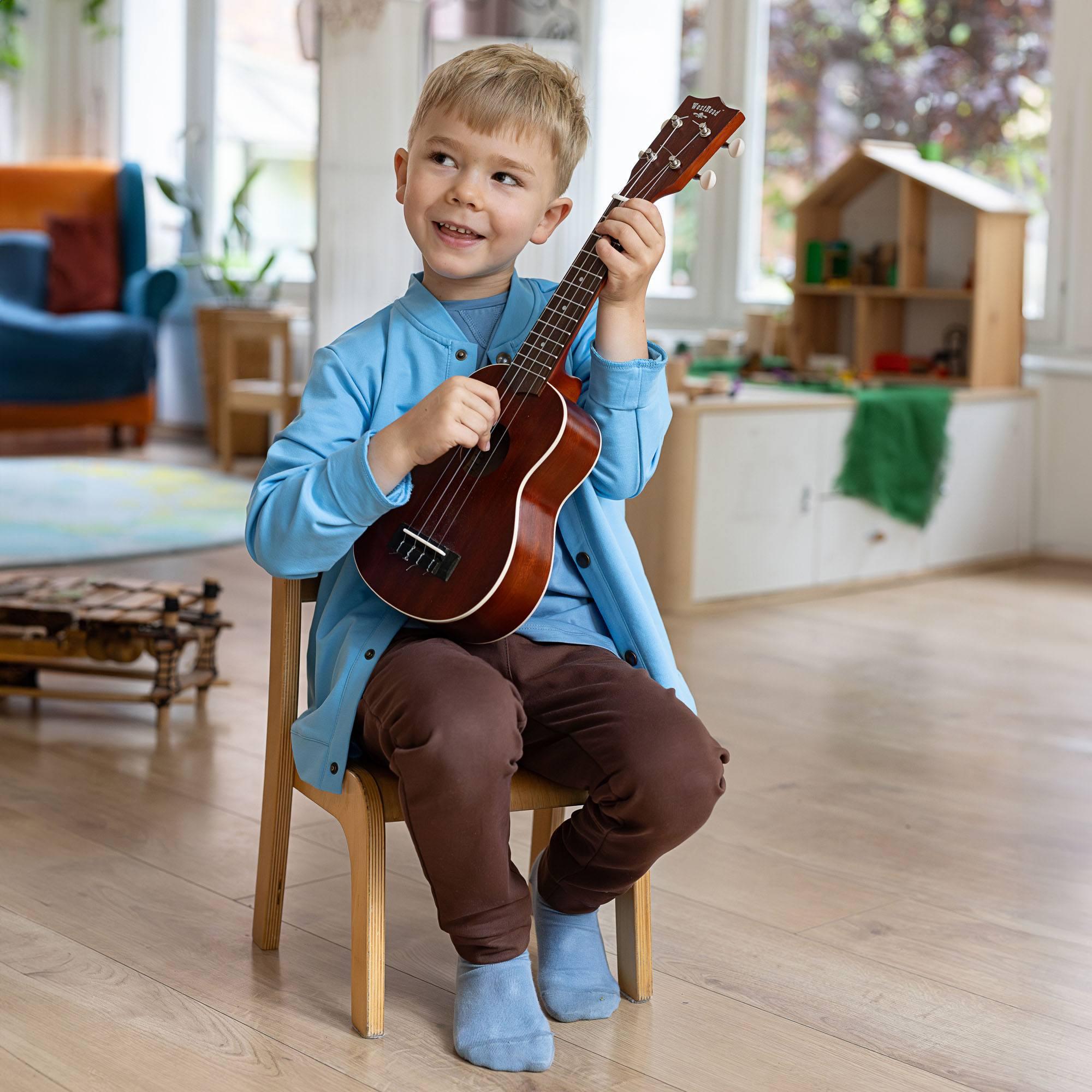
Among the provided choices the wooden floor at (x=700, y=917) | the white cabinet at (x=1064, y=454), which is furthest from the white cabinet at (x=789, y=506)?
the wooden floor at (x=700, y=917)

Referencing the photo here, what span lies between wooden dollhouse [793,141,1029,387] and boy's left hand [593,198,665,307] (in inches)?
119

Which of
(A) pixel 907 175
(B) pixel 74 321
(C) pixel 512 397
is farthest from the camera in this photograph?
(B) pixel 74 321

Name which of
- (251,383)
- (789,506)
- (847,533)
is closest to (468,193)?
(789,506)

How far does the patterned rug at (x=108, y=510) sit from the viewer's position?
157 inches

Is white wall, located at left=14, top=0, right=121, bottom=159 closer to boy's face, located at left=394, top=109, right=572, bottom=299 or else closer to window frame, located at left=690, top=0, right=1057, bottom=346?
window frame, located at left=690, top=0, right=1057, bottom=346

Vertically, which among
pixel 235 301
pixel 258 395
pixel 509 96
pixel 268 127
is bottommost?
pixel 258 395

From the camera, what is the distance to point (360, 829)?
4.60 feet

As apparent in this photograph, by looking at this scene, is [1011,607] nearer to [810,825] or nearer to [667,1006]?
[810,825]

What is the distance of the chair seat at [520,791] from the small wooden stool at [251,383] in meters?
4.02

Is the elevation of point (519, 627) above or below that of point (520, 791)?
above

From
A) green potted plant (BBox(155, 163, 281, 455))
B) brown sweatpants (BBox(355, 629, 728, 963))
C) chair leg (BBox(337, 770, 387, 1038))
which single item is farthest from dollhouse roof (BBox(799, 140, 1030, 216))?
chair leg (BBox(337, 770, 387, 1038))

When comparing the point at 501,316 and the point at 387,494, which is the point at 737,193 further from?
the point at 387,494

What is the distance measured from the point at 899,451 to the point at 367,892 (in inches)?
112

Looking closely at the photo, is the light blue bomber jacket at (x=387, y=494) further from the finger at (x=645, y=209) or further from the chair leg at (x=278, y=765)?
the finger at (x=645, y=209)
